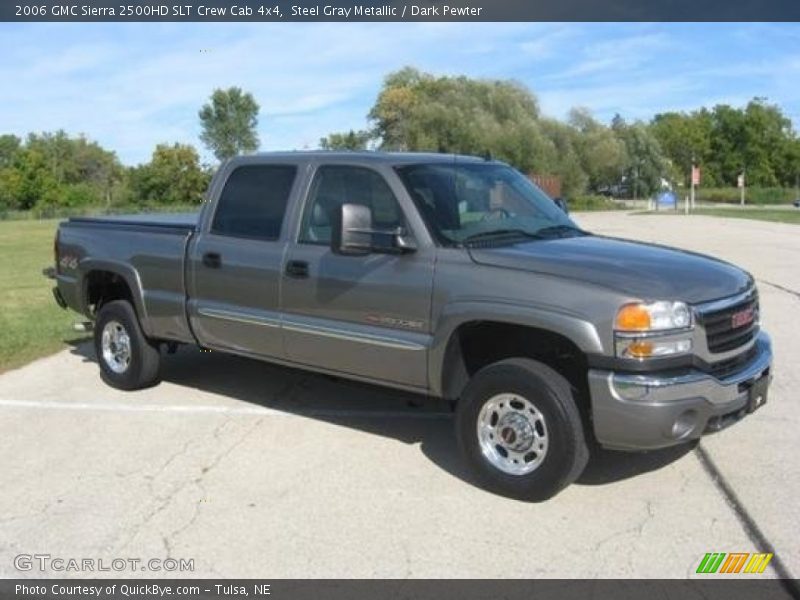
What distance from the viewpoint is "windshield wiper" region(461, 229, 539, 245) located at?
5108mm

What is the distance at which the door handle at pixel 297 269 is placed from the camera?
559 cm

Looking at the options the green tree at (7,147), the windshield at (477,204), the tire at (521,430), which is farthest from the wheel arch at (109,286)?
the green tree at (7,147)

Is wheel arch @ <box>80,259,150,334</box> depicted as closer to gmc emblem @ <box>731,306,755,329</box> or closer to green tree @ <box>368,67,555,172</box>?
gmc emblem @ <box>731,306,755,329</box>

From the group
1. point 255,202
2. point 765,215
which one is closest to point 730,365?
point 255,202

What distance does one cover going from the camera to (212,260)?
620cm

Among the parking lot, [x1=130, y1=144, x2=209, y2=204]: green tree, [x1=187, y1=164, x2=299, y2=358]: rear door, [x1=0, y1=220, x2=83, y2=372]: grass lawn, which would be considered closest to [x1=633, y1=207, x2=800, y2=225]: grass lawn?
[x1=0, y1=220, x2=83, y2=372]: grass lawn

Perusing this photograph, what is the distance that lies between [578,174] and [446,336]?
6852 centimetres

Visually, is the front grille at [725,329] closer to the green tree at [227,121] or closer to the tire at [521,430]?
the tire at [521,430]

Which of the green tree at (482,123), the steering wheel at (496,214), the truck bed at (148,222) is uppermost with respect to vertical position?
the green tree at (482,123)

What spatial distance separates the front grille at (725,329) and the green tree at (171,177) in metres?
77.4

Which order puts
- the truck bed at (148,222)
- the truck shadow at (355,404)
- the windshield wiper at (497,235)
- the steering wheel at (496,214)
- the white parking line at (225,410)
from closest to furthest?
1. the windshield wiper at (497,235)
2. the truck shadow at (355,404)
3. the steering wheel at (496,214)
4. the white parking line at (225,410)
5. the truck bed at (148,222)

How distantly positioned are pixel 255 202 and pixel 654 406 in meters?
3.25

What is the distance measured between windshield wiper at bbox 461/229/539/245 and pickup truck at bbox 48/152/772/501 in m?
0.01

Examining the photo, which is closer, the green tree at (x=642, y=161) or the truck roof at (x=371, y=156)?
the truck roof at (x=371, y=156)
